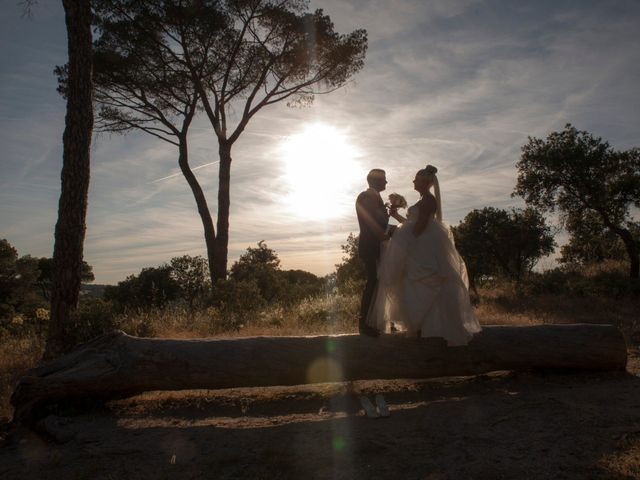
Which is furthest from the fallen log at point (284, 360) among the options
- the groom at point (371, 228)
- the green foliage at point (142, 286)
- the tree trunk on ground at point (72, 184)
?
the green foliage at point (142, 286)

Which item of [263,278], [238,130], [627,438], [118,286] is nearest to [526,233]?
[263,278]

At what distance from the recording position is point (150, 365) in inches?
236

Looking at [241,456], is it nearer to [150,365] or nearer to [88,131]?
[150,365]

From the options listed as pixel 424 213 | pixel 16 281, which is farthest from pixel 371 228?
pixel 16 281

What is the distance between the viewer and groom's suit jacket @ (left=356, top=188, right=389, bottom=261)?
658cm

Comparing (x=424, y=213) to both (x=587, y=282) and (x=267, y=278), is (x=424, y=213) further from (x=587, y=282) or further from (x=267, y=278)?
(x=267, y=278)

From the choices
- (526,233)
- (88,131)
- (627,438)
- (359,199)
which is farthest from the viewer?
(526,233)

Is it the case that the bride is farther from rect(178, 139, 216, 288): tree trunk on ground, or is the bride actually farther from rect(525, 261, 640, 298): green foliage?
rect(525, 261, 640, 298): green foliage

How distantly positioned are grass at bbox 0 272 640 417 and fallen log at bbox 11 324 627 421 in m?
1.01

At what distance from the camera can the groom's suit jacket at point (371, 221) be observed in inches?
259

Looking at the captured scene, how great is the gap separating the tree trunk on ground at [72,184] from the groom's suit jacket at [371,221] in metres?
4.92

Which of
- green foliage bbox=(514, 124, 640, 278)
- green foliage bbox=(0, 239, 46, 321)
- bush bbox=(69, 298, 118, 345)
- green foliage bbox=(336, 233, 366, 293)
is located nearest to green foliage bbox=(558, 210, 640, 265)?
green foliage bbox=(514, 124, 640, 278)

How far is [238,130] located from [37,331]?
342 inches

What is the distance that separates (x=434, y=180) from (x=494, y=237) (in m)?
23.1
